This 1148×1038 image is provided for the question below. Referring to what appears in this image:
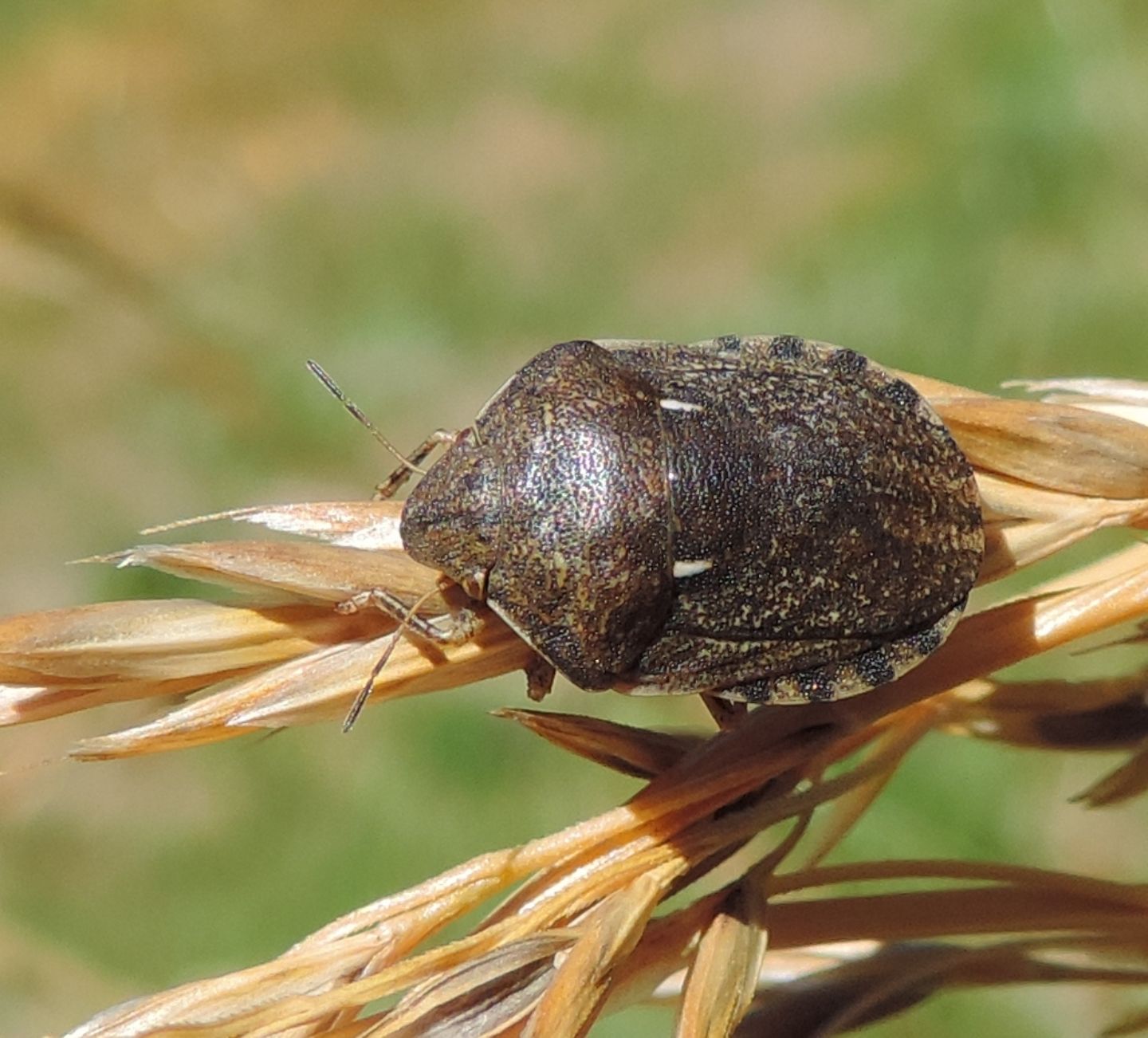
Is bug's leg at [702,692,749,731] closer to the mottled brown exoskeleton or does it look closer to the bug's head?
the mottled brown exoskeleton

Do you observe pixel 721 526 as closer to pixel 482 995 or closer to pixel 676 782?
pixel 676 782

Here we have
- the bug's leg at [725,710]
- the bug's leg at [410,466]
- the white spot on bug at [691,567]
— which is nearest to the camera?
the bug's leg at [725,710]

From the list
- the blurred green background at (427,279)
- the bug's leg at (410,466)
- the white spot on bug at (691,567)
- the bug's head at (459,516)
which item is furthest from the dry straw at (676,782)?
the blurred green background at (427,279)

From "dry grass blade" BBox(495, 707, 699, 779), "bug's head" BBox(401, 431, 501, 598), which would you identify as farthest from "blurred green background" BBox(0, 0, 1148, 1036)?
"dry grass blade" BBox(495, 707, 699, 779)

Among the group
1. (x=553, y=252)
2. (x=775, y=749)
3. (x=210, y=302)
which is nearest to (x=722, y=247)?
(x=553, y=252)

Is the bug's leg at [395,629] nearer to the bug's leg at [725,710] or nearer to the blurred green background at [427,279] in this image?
the bug's leg at [725,710]

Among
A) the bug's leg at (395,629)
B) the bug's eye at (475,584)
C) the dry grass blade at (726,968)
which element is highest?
the bug's leg at (395,629)
